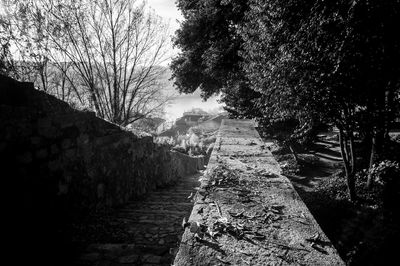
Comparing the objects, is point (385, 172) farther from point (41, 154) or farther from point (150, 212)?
point (41, 154)

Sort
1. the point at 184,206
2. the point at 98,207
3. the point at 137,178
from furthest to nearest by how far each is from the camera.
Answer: the point at 137,178
the point at 184,206
the point at 98,207

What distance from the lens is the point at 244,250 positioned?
123 centimetres

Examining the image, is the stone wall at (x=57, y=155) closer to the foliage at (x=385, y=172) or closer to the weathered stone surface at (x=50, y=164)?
the weathered stone surface at (x=50, y=164)

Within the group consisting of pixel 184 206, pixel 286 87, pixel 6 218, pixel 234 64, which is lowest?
pixel 184 206

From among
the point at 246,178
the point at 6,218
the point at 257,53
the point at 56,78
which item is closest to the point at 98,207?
the point at 6,218

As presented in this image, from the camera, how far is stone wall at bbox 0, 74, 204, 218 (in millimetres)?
2447

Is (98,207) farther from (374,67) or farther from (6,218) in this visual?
(374,67)

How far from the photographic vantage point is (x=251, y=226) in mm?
1478

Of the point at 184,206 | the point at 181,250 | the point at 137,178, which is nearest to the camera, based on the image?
the point at 181,250

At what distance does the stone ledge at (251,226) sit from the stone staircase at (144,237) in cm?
97

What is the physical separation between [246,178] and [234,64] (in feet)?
23.5

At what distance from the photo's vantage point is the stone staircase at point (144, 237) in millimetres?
2391

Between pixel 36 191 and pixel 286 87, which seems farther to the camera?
pixel 286 87

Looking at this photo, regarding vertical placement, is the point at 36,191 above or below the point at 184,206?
above
